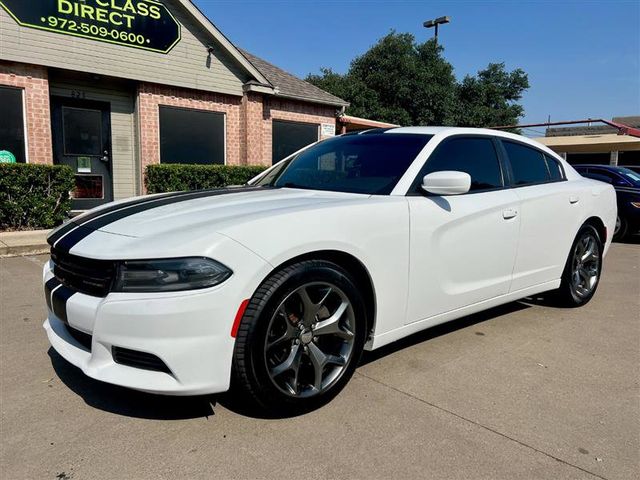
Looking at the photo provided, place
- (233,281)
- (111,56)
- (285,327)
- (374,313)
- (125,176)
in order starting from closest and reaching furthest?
(233,281) < (285,327) < (374,313) < (111,56) < (125,176)

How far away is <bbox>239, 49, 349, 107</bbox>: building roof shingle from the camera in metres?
12.9

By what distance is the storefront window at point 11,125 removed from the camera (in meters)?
9.04

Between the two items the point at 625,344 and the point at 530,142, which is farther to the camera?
the point at 530,142

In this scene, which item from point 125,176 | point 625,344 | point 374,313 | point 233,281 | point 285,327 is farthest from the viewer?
point 125,176

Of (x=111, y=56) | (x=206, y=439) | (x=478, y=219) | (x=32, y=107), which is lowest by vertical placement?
(x=206, y=439)

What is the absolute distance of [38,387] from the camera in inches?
114

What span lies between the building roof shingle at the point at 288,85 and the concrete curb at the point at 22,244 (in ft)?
23.1

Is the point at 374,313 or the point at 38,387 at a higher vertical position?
the point at 374,313

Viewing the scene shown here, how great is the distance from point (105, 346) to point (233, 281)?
0.66 m

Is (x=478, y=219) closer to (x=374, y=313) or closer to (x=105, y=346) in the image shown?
(x=374, y=313)

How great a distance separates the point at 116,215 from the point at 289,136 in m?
10.9

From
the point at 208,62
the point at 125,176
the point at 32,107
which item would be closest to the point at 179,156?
the point at 125,176

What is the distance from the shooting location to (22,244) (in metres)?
6.87

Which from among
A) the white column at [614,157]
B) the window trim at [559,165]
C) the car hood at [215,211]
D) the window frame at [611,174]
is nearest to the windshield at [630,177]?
the window frame at [611,174]
